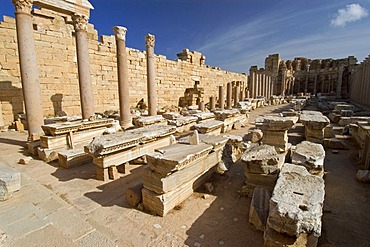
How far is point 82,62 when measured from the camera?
7.05m

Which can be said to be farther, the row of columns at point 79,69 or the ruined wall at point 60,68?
the ruined wall at point 60,68

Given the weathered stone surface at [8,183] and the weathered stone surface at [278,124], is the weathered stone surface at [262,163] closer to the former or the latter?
the weathered stone surface at [278,124]

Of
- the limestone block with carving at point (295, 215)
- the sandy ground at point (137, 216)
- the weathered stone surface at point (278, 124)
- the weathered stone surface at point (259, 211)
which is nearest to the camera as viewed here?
the limestone block with carving at point (295, 215)

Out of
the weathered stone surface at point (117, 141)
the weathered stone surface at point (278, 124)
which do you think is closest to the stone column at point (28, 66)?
the weathered stone surface at point (117, 141)

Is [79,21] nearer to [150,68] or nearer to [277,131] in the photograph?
[150,68]

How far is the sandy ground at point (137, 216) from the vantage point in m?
2.40

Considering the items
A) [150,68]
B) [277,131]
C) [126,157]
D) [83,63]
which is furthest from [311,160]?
[150,68]

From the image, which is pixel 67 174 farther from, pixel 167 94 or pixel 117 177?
pixel 167 94

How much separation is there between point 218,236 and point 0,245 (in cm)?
242

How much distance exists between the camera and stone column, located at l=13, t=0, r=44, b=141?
18.4ft

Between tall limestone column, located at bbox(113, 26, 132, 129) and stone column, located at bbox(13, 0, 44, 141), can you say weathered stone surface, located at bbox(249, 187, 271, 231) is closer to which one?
stone column, located at bbox(13, 0, 44, 141)

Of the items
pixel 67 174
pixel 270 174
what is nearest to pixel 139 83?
pixel 67 174

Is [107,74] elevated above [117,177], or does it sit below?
above

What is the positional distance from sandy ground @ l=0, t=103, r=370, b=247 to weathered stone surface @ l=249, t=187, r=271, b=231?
→ 0.11 meters
